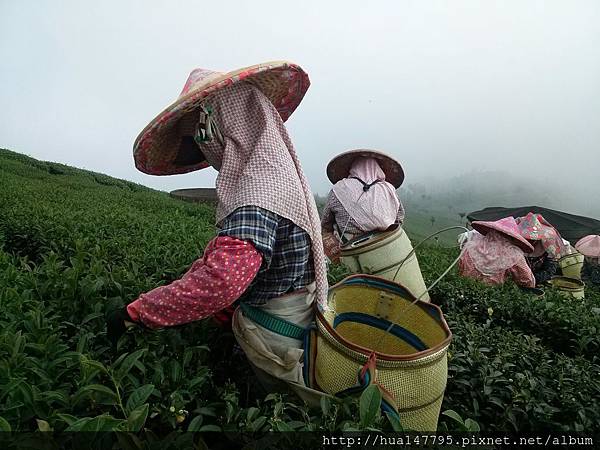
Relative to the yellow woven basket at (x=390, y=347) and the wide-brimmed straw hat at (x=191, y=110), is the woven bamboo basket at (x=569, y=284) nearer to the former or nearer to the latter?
the yellow woven basket at (x=390, y=347)

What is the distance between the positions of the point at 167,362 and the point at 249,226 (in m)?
0.51

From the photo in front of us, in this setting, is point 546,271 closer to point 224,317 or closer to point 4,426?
point 224,317

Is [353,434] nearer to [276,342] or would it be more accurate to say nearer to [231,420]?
[231,420]

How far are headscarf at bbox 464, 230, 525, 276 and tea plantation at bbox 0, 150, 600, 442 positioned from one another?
3.34ft

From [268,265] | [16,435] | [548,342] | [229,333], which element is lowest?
[548,342]

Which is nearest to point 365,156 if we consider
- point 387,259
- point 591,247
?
point 387,259

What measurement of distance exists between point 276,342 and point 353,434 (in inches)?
23.1

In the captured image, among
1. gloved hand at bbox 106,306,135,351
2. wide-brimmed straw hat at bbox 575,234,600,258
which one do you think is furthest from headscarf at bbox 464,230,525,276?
wide-brimmed straw hat at bbox 575,234,600,258

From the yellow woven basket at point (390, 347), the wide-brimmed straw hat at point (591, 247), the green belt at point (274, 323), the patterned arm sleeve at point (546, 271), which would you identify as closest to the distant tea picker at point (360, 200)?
the yellow woven basket at point (390, 347)

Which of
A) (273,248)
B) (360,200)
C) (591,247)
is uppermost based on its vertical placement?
(273,248)

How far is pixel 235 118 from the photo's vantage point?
156 cm

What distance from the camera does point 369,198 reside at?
3496 mm

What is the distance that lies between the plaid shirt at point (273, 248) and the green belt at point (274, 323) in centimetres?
4

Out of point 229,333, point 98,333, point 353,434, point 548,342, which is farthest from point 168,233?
point 548,342
